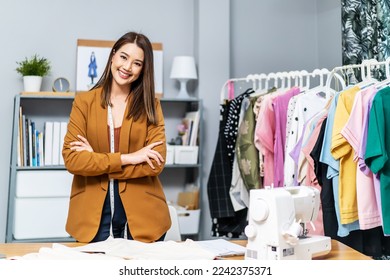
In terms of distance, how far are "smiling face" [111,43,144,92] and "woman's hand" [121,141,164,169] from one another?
28cm

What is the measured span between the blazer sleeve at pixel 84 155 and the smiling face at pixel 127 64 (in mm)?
144

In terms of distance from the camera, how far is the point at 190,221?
3.57m

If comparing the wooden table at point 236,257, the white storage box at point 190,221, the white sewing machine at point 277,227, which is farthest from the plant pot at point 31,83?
the white sewing machine at point 277,227

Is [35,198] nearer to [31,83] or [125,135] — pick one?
[31,83]

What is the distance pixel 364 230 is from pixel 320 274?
147 centimetres

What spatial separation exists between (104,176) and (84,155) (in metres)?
0.12

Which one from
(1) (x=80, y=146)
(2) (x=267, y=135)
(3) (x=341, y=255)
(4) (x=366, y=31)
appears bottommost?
(3) (x=341, y=255)

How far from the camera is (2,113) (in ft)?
11.7

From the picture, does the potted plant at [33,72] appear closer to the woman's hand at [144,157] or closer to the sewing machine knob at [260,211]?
the woman's hand at [144,157]

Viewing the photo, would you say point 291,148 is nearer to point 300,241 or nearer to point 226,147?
point 226,147

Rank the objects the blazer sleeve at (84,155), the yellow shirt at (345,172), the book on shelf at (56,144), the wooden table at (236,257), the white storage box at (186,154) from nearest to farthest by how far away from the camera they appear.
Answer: the wooden table at (236,257) → the blazer sleeve at (84,155) → the yellow shirt at (345,172) → the book on shelf at (56,144) → the white storage box at (186,154)

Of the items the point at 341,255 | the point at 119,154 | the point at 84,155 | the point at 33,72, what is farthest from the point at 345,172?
the point at 33,72

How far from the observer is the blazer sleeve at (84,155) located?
1875mm

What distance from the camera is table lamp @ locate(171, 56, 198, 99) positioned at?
3.64 metres
